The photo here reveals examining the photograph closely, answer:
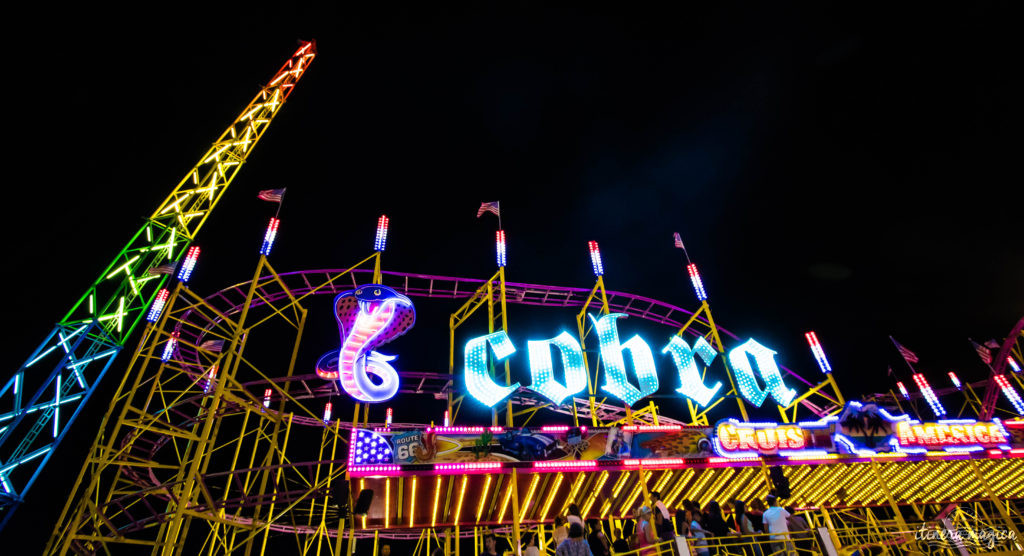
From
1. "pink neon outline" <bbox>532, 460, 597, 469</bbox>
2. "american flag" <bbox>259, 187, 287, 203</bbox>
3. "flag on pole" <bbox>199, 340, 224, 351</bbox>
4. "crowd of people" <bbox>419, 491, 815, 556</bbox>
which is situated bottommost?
"crowd of people" <bbox>419, 491, 815, 556</bbox>

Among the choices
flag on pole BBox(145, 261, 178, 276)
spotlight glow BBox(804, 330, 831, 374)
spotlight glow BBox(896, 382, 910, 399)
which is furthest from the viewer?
spotlight glow BBox(896, 382, 910, 399)

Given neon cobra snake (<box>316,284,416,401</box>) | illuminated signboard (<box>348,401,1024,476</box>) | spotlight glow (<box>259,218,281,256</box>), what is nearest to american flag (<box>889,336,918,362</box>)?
illuminated signboard (<box>348,401,1024,476</box>)

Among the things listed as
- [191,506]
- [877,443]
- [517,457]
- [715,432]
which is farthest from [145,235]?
[877,443]

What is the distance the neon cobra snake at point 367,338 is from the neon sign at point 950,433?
14225 millimetres

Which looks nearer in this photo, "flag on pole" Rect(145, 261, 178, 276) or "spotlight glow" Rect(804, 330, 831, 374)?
"flag on pole" Rect(145, 261, 178, 276)

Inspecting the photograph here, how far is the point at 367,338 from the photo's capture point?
1387cm

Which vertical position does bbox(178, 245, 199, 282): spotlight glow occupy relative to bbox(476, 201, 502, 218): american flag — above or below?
below

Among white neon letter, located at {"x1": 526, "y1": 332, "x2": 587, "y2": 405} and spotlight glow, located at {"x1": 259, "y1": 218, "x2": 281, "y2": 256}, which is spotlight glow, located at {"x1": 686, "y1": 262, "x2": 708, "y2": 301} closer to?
white neon letter, located at {"x1": 526, "y1": 332, "x2": 587, "y2": 405}

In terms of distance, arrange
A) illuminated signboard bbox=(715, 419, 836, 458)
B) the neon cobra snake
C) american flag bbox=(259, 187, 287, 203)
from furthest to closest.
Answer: american flag bbox=(259, 187, 287, 203) < illuminated signboard bbox=(715, 419, 836, 458) < the neon cobra snake

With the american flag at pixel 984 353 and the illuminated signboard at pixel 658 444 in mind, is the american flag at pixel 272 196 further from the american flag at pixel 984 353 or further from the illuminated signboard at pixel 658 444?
the american flag at pixel 984 353

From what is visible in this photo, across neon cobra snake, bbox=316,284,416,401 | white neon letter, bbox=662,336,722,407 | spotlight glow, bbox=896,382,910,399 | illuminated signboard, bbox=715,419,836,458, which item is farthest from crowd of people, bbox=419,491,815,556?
spotlight glow, bbox=896,382,910,399

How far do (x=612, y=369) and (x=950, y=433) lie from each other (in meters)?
9.57

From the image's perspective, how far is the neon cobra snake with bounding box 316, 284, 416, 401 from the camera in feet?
43.6

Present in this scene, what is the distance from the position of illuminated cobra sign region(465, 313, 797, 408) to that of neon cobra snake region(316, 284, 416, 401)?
220 centimetres
